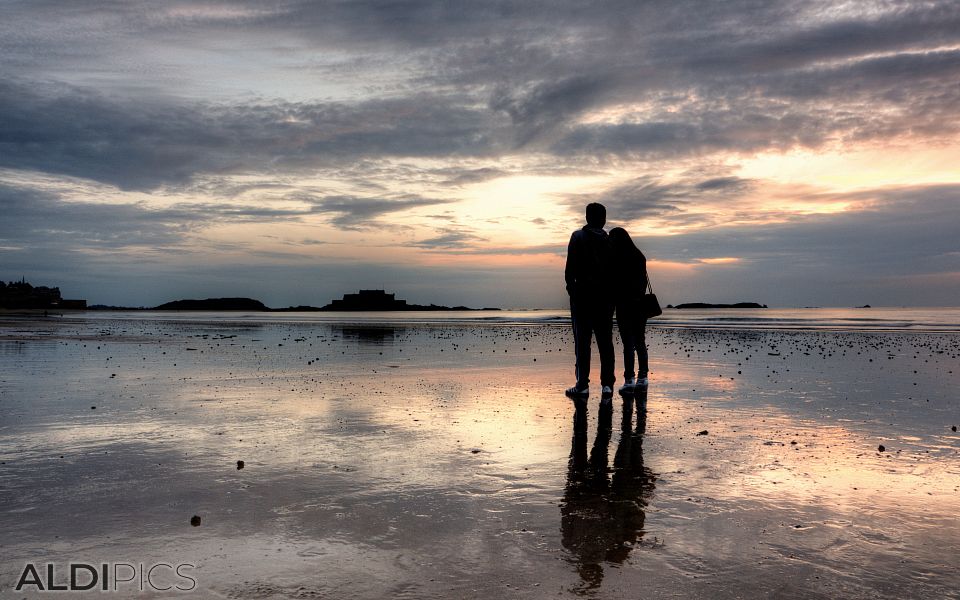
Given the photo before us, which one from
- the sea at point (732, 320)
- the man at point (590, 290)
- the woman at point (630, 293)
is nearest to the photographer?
the man at point (590, 290)

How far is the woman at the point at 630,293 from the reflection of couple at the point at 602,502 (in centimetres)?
497

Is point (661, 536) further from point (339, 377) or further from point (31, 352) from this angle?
point (31, 352)

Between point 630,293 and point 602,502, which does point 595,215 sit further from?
point 602,502

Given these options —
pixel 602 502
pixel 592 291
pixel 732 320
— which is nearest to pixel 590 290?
pixel 592 291

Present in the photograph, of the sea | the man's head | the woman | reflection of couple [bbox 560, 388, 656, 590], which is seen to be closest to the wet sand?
reflection of couple [bbox 560, 388, 656, 590]

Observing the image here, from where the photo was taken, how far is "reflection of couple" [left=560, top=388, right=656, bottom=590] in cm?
465

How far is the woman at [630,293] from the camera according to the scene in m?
13.9

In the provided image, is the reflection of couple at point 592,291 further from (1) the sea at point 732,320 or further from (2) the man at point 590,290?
(1) the sea at point 732,320

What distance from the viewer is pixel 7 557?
448 centimetres

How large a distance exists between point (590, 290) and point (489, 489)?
22.5 ft

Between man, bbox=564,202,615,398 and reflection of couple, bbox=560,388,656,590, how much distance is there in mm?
3337

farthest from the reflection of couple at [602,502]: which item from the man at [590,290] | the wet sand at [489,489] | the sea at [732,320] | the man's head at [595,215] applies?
the sea at [732,320]

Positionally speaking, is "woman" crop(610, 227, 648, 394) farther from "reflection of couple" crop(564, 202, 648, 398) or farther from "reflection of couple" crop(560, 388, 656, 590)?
"reflection of couple" crop(560, 388, 656, 590)

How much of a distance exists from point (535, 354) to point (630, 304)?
913 centimetres
